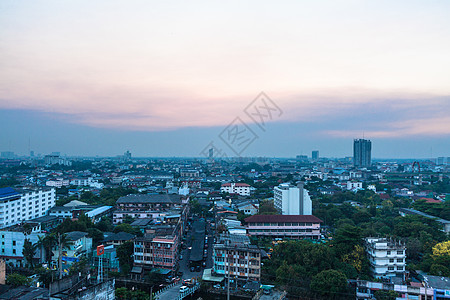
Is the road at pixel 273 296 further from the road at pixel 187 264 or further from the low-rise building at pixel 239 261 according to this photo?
the road at pixel 187 264

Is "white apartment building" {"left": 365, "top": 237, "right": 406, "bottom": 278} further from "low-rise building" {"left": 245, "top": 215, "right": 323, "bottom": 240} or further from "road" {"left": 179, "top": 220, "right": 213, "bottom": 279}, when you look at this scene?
"road" {"left": 179, "top": 220, "right": 213, "bottom": 279}

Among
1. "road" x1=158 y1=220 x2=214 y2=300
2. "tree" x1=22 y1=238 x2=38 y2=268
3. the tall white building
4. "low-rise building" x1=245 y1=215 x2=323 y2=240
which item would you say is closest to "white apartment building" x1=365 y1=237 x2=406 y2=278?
"low-rise building" x1=245 y1=215 x2=323 y2=240

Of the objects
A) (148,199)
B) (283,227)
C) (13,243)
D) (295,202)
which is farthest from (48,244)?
(295,202)

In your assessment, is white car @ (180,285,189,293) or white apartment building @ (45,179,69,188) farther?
white apartment building @ (45,179,69,188)

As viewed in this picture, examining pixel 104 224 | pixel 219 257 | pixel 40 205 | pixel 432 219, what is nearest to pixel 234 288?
pixel 219 257

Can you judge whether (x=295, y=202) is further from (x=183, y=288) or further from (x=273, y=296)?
(x=183, y=288)

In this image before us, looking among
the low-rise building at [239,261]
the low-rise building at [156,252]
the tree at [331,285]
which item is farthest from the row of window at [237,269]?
the tree at [331,285]

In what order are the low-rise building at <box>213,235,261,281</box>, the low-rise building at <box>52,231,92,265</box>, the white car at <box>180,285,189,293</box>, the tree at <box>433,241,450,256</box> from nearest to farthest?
the white car at <box>180,285,189,293</box>, the low-rise building at <box>213,235,261,281</box>, the tree at <box>433,241,450,256</box>, the low-rise building at <box>52,231,92,265</box>
